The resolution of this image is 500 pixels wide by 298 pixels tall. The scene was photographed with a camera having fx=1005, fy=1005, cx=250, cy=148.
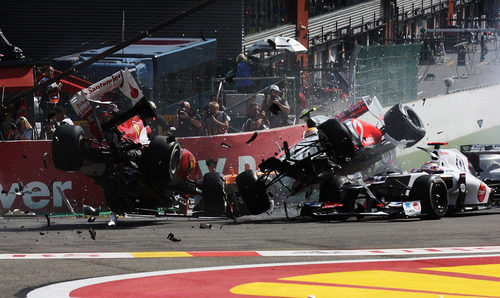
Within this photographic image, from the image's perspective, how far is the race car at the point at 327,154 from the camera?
1484 centimetres

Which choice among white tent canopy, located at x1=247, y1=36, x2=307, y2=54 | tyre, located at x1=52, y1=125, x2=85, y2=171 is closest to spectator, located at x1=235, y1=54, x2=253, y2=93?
white tent canopy, located at x1=247, y1=36, x2=307, y2=54

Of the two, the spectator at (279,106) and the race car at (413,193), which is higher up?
the spectator at (279,106)

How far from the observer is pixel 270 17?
33.2 metres

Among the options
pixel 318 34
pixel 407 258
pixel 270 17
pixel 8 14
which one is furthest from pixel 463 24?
pixel 407 258

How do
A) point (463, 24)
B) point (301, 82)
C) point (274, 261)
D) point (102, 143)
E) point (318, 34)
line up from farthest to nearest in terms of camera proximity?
point (463, 24) → point (318, 34) → point (301, 82) → point (102, 143) → point (274, 261)

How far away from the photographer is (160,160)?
45.9 ft

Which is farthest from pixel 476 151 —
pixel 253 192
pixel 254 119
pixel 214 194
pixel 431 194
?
pixel 214 194

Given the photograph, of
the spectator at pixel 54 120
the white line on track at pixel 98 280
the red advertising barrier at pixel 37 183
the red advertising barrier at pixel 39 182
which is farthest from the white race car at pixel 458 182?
the spectator at pixel 54 120

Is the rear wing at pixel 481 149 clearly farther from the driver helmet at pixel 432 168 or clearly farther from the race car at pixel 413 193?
the driver helmet at pixel 432 168

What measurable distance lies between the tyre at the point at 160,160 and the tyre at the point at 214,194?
93cm

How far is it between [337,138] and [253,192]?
1496 millimetres

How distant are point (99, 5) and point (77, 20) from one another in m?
0.82

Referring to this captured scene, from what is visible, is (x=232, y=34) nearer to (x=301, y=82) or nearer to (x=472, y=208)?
(x=301, y=82)

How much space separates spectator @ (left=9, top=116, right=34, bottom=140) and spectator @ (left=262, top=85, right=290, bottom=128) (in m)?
4.70
